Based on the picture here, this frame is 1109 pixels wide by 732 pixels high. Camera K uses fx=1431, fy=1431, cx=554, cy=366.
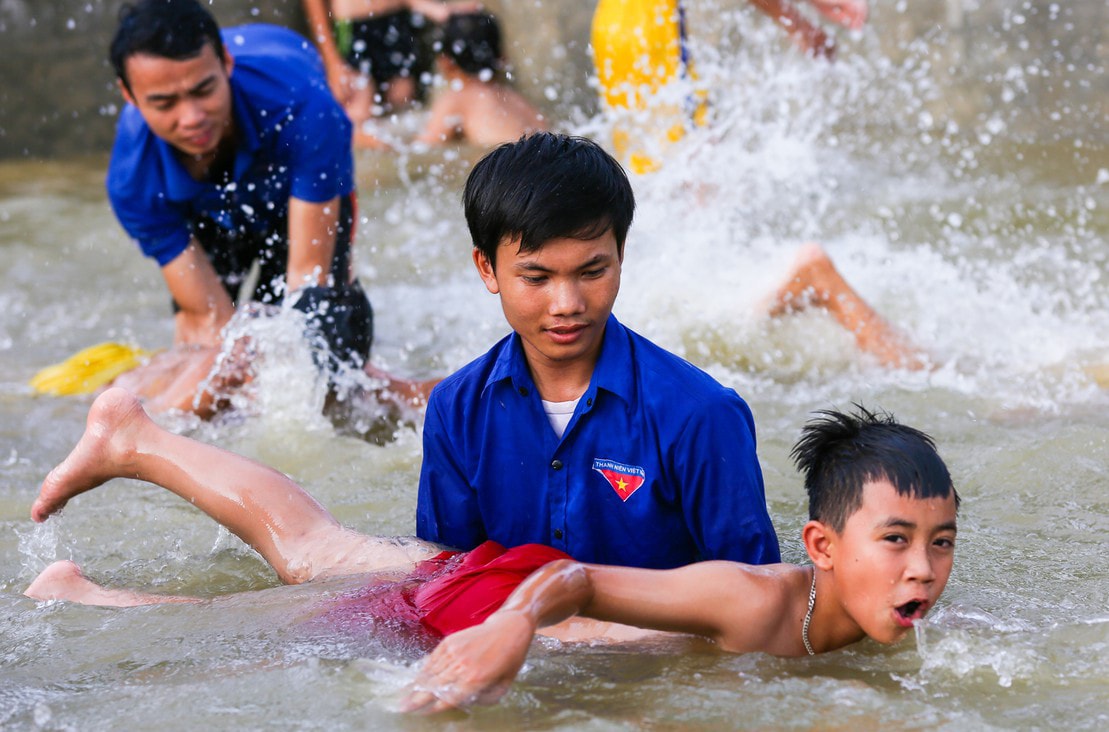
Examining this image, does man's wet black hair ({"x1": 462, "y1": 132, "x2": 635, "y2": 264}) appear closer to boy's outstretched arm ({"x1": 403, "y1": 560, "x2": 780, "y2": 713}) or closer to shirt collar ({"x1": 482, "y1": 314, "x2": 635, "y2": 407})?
shirt collar ({"x1": 482, "y1": 314, "x2": 635, "y2": 407})

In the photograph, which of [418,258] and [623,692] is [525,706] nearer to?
[623,692]

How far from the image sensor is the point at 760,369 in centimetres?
466

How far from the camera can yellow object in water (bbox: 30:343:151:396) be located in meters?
4.84

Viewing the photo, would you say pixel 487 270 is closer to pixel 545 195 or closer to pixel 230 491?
pixel 545 195

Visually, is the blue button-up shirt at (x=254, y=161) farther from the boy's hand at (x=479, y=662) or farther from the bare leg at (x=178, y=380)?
the boy's hand at (x=479, y=662)

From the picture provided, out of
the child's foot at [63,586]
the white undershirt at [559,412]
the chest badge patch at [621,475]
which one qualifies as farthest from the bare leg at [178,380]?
the chest badge patch at [621,475]

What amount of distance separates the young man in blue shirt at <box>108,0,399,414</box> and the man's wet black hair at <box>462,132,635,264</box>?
1.78m

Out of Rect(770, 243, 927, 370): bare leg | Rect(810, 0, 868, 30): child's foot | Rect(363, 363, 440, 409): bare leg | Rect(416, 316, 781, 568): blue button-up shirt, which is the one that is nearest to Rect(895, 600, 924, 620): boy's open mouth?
Rect(416, 316, 781, 568): blue button-up shirt

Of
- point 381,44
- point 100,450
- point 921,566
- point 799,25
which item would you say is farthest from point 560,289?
point 381,44

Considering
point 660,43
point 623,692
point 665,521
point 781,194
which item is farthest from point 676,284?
point 623,692

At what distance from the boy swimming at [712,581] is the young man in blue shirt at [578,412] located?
0.13 m

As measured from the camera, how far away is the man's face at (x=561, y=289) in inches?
104

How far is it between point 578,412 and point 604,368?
10 centimetres

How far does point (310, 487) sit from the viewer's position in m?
3.88
